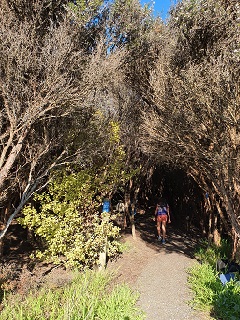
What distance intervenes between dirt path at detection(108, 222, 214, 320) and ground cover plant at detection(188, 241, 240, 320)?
0.60 feet

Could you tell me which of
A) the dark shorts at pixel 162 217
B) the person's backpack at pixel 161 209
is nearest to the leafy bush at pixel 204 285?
the dark shorts at pixel 162 217

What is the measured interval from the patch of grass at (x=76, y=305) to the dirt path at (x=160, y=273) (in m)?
0.42

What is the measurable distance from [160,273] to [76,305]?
294 centimetres

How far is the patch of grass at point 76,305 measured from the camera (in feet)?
12.6

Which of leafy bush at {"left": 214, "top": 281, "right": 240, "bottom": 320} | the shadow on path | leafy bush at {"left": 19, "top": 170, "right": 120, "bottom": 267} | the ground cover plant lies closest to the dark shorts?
the shadow on path

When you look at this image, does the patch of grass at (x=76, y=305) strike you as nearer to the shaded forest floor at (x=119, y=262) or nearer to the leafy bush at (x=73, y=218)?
the shaded forest floor at (x=119, y=262)

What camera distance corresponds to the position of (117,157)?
6.96 metres

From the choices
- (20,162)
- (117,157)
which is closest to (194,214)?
(117,157)

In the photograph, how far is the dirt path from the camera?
461 cm

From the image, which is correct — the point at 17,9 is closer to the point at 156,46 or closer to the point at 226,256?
the point at 156,46

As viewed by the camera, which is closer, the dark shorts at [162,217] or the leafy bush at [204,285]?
the leafy bush at [204,285]

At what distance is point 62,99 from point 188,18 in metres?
4.01

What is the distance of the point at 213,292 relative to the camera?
16.4 ft

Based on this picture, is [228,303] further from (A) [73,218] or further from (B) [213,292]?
(A) [73,218]
